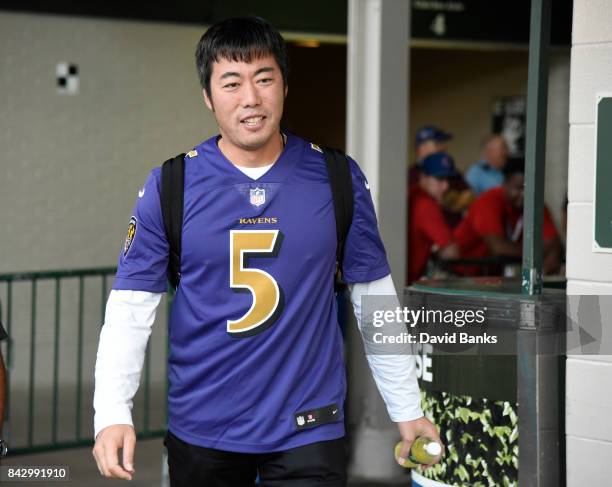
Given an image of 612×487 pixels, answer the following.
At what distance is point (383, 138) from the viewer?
733 cm

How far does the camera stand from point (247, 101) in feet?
11.8

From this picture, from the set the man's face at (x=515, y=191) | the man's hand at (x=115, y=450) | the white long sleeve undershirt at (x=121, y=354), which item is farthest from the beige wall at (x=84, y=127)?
the man's hand at (x=115, y=450)

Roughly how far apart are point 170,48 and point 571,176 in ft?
20.7

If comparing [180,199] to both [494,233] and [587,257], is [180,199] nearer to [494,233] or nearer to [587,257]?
[587,257]

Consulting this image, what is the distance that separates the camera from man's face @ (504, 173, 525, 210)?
1030cm

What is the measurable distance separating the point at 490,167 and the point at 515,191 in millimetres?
1871

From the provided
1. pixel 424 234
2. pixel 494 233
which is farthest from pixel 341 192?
pixel 494 233

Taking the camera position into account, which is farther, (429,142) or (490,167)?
(490,167)

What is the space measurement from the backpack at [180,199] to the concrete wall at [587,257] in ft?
4.44

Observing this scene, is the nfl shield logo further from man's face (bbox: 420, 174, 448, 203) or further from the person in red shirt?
man's face (bbox: 420, 174, 448, 203)

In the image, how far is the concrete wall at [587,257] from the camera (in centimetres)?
475

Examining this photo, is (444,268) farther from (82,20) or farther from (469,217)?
(82,20)

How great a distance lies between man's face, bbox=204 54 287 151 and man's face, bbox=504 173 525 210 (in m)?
6.49

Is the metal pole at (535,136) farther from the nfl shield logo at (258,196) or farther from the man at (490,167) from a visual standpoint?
the man at (490,167)
